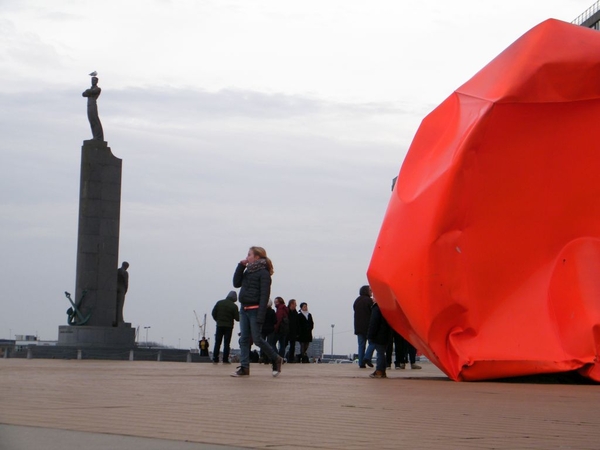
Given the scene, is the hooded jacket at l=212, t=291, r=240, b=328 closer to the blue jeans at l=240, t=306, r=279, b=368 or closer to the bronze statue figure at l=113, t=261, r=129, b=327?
the blue jeans at l=240, t=306, r=279, b=368

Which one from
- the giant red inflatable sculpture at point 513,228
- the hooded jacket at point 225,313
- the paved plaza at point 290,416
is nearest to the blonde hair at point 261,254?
the giant red inflatable sculpture at point 513,228

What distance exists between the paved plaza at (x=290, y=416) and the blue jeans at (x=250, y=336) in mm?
2560

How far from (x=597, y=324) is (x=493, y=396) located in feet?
10.6

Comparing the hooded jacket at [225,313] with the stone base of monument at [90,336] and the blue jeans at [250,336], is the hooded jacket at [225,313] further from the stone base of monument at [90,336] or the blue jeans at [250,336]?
the stone base of monument at [90,336]

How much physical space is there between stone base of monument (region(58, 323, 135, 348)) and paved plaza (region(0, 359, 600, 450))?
25.6 meters

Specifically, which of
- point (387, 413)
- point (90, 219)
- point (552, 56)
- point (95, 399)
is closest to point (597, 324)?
point (552, 56)

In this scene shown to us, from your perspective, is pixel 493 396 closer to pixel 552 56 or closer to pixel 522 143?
pixel 522 143

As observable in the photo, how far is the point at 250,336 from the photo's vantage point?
51.7ft

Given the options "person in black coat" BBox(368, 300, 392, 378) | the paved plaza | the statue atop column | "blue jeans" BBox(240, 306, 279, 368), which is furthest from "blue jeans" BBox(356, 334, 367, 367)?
the statue atop column

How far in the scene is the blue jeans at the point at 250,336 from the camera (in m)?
15.1

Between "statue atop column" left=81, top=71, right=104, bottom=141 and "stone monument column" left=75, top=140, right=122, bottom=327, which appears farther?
"statue atop column" left=81, top=71, right=104, bottom=141

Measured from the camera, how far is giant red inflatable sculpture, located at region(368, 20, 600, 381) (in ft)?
44.6

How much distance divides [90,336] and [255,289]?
2378cm

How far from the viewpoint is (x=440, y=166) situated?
46.1 feet
